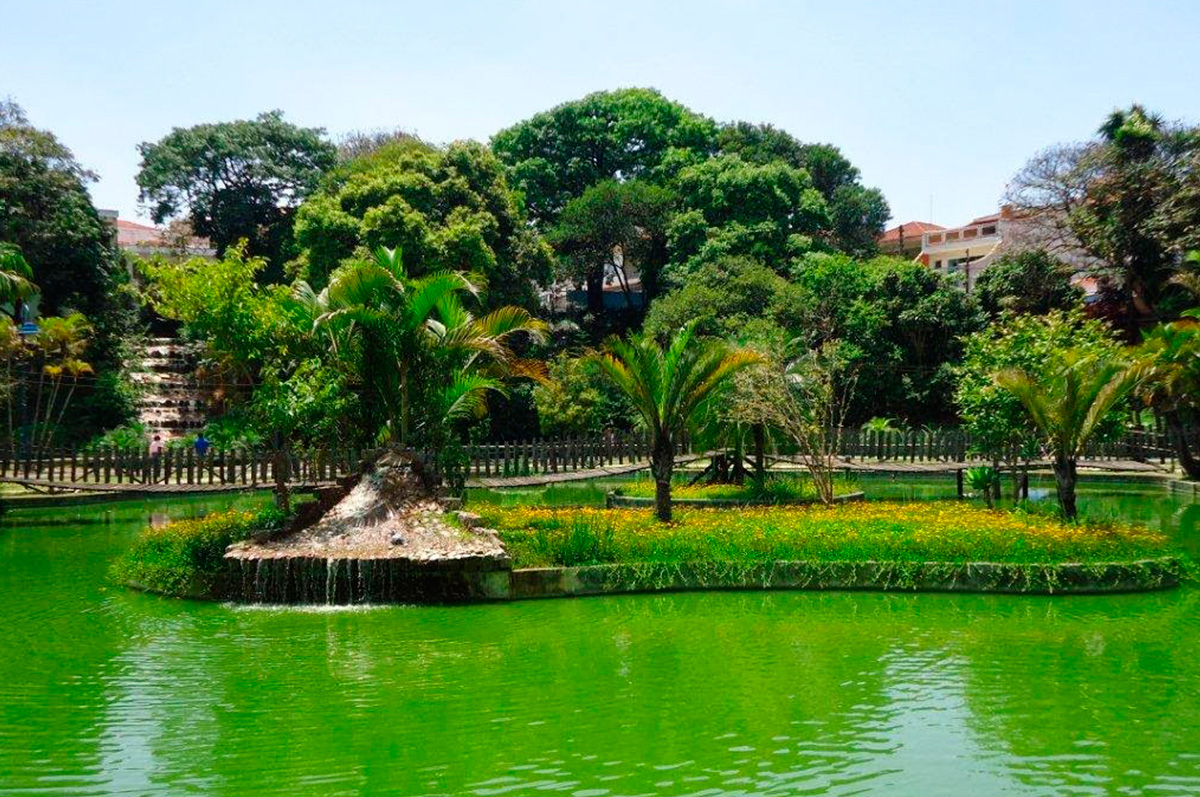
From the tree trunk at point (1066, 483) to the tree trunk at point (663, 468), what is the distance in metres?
5.70

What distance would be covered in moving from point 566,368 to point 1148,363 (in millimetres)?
22025

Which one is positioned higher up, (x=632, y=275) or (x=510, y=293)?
(x=632, y=275)

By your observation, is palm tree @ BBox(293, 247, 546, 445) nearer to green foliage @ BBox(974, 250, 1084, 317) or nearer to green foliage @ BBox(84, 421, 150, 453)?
green foliage @ BBox(84, 421, 150, 453)

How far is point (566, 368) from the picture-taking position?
35.2 meters

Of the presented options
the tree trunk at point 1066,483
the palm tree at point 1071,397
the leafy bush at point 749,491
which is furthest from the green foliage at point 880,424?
the palm tree at point 1071,397

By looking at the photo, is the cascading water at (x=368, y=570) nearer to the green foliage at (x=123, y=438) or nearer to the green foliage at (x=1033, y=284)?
the green foliage at (x=123, y=438)

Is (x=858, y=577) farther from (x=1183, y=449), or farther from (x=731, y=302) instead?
(x=731, y=302)

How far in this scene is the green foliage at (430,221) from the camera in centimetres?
3303

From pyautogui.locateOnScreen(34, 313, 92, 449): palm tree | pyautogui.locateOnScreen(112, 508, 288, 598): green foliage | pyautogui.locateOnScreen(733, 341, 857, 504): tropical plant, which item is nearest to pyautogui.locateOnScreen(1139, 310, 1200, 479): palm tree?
pyautogui.locateOnScreen(733, 341, 857, 504): tropical plant

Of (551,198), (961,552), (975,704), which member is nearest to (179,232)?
(551,198)

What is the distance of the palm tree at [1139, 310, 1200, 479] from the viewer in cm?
2403

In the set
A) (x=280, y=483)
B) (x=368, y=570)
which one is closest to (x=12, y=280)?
(x=280, y=483)

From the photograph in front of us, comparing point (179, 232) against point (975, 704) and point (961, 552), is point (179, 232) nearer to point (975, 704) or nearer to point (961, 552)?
point (961, 552)

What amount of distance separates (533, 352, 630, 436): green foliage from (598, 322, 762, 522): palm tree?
16.7 meters
